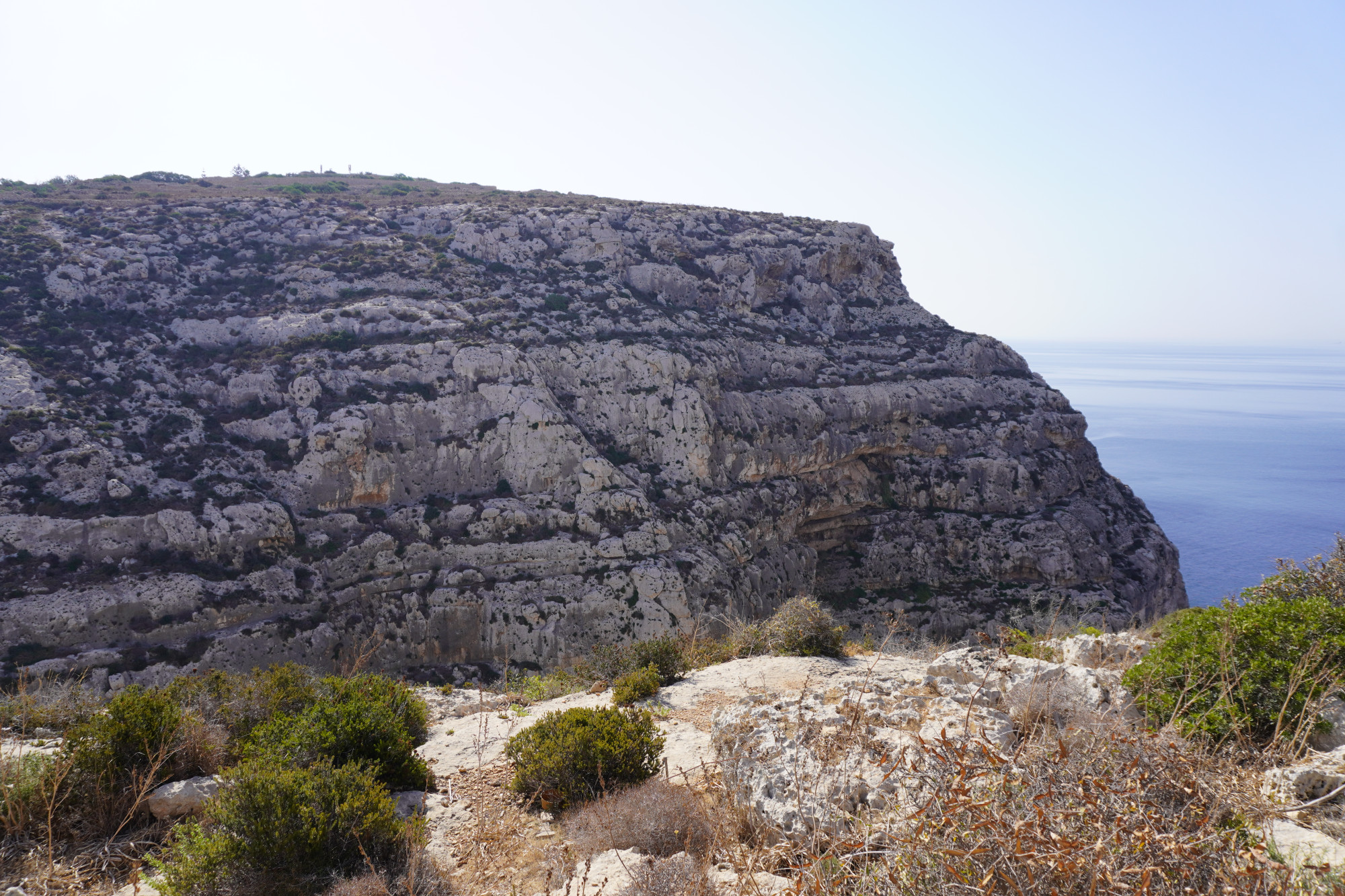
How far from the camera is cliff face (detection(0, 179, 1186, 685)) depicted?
2028 centimetres

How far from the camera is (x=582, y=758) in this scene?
671 centimetres

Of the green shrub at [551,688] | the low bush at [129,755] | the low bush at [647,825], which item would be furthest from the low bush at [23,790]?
the green shrub at [551,688]

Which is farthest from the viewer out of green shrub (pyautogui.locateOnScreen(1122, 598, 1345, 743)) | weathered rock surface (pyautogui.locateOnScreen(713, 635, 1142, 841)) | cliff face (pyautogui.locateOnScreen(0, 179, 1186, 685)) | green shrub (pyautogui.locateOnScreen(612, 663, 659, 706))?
cliff face (pyautogui.locateOnScreen(0, 179, 1186, 685))

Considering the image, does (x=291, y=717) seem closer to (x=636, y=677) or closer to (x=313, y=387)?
(x=636, y=677)

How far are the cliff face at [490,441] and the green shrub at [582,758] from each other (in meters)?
15.8

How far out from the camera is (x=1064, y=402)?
3753 centimetres

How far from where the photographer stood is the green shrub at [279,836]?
491 cm

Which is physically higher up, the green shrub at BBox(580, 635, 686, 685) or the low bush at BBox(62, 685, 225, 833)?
the low bush at BBox(62, 685, 225, 833)

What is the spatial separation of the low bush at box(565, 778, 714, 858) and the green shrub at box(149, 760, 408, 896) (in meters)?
1.58

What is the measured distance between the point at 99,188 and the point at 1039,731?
5275cm

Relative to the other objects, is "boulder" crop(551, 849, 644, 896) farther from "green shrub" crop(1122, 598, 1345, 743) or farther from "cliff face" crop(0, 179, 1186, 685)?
"cliff face" crop(0, 179, 1186, 685)


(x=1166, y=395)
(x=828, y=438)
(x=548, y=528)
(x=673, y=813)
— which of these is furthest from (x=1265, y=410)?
(x=673, y=813)

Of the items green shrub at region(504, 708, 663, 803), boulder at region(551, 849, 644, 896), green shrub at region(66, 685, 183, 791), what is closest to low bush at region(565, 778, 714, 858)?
boulder at region(551, 849, 644, 896)

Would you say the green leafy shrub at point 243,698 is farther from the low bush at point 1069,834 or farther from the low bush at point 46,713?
the low bush at point 1069,834
